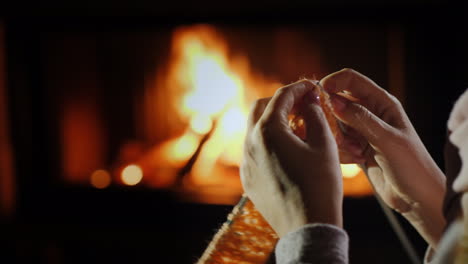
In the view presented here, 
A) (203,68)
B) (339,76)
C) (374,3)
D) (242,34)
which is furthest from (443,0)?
(339,76)

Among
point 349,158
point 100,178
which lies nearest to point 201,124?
point 100,178

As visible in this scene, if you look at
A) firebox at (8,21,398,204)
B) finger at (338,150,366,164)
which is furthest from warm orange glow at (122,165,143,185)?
finger at (338,150,366,164)

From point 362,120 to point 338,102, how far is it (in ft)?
0.17

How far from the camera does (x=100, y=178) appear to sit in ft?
6.77

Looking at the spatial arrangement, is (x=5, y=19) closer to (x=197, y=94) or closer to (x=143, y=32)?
(x=143, y=32)

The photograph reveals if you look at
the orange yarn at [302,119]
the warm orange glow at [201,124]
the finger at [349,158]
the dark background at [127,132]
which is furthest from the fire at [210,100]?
the orange yarn at [302,119]

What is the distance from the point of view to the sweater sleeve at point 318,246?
49 centimetres

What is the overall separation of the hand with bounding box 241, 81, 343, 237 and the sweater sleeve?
13 mm

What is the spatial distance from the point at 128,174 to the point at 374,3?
1.16m

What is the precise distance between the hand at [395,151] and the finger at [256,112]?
0.15m

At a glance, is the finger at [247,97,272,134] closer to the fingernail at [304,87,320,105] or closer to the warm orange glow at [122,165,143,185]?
the fingernail at [304,87,320,105]

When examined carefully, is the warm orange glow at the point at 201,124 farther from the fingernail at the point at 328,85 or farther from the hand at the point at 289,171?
the hand at the point at 289,171

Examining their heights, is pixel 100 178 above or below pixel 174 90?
below

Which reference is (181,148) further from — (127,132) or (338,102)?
(338,102)
